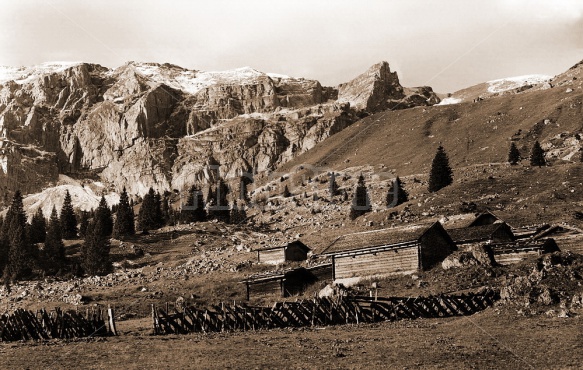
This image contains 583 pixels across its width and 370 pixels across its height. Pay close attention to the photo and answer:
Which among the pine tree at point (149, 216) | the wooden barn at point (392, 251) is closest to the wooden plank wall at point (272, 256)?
the wooden barn at point (392, 251)

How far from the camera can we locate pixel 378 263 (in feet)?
187

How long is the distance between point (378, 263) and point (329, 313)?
70.2 feet

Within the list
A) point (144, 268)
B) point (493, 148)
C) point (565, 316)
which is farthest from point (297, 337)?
point (493, 148)

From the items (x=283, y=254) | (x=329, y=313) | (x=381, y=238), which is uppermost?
(x=381, y=238)

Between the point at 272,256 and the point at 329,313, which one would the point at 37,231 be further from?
the point at 329,313

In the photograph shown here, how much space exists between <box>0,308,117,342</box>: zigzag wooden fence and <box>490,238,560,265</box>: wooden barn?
32.8m

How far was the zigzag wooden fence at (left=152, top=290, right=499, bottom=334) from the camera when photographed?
3625 centimetres

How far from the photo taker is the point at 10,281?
99.9 m

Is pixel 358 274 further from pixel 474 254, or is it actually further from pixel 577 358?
pixel 577 358

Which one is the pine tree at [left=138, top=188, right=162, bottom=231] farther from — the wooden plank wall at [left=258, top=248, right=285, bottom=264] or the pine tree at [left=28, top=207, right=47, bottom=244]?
the wooden plank wall at [left=258, top=248, right=285, bottom=264]

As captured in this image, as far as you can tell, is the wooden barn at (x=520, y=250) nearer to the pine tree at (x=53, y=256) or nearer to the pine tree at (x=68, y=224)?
the pine tree at (x=53, y=256)

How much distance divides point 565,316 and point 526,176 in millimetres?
78187

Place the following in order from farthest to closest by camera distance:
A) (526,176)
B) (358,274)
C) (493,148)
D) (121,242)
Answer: (493,148), (121,242), (526,176), (358,274)

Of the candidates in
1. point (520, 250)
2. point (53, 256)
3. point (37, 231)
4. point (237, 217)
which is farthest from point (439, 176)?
point (37, 231)
